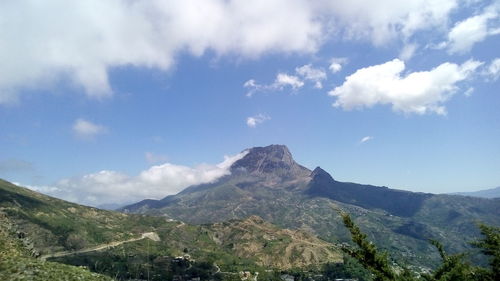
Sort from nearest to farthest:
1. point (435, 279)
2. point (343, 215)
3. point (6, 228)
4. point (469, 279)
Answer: point (343, 215) → point (435, 279) → point (469, 279) → point (6, 228)

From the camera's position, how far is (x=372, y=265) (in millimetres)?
38906

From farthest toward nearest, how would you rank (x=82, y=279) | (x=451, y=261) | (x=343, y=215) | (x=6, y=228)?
(x=6, y=228) < (x=82, y=279) < (x=451, y=261) < (x=343, y=215)

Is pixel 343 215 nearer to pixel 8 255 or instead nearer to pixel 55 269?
pixel 55 269

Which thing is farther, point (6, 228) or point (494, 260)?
point (6, 228)

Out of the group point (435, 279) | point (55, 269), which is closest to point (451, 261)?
point (435, 279)

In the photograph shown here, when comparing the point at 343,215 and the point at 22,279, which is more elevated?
the point at 343,215

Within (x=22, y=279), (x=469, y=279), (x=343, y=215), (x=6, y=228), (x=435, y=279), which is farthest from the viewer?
(x=6, y=228)

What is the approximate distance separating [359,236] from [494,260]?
108ft

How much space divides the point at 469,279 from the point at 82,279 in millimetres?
62313

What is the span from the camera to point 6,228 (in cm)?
10588

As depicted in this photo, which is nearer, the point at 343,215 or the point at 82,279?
the point at 343,215

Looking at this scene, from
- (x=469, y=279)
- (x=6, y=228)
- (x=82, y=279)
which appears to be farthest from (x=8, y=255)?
(x=469, y=279)

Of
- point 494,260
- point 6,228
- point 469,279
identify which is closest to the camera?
point 469,279

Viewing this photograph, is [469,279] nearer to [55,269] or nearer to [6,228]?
[55,269]
